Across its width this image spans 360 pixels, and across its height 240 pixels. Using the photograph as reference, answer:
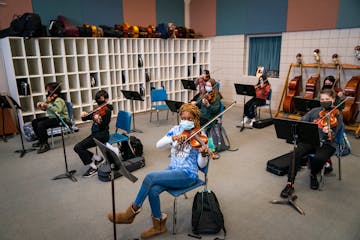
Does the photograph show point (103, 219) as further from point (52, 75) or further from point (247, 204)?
point (52, 75)

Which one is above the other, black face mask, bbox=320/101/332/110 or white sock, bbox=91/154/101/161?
black face mask, bbox=320/101/332/110

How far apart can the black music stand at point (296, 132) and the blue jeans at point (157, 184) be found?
132cm

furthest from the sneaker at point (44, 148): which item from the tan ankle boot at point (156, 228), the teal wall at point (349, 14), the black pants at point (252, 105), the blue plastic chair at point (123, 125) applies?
the teal wall at point (349, 14)

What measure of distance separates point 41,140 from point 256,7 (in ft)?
20.4

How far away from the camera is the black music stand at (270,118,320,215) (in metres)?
2.98

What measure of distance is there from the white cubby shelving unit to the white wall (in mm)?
645

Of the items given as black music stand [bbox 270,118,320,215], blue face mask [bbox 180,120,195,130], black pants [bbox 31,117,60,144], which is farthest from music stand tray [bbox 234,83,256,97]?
black pants [bbox 31,117,60,144]

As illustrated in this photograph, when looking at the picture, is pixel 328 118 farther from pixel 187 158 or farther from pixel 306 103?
pixel 187 158

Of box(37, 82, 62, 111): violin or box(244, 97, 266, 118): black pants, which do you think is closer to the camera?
box(37, 82, 62, 111): violin

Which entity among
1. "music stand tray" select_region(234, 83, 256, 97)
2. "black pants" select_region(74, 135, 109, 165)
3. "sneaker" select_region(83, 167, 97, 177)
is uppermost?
"music stand tray" select_region(234, 83, 256, 97)

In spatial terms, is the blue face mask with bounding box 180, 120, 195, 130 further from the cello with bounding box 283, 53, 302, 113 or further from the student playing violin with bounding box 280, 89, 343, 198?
the cello with bounding box 283, 53, 302, 113

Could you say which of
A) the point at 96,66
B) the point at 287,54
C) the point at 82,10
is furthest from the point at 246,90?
the point at 82,10

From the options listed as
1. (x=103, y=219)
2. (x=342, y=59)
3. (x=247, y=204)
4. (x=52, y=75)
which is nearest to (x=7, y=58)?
(x=52, y=75)

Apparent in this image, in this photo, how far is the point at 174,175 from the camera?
8.48ft
